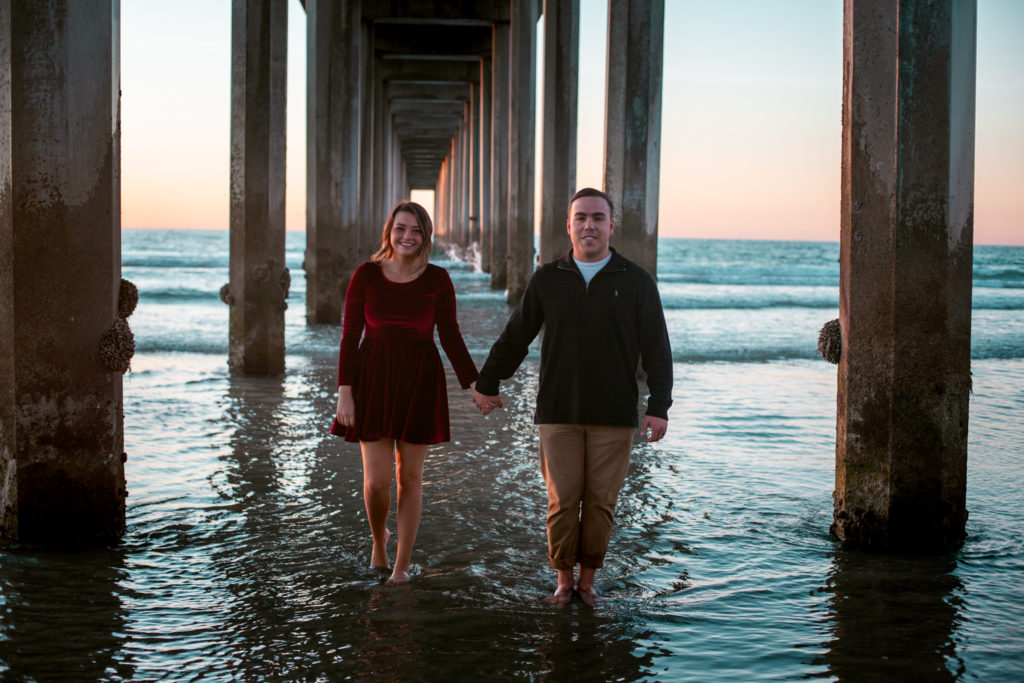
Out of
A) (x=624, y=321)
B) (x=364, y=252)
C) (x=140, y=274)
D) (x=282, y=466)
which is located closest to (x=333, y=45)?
(x=364, y=252)

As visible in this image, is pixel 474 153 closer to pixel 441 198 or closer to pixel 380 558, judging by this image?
pixel 380 558

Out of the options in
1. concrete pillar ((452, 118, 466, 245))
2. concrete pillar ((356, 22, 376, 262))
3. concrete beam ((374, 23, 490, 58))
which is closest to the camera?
concrete pillar ((356, 22, 376, 262))

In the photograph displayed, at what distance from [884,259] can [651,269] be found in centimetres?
522

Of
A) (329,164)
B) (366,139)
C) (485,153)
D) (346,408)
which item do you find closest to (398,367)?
(346,408)

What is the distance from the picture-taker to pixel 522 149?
57.4ft

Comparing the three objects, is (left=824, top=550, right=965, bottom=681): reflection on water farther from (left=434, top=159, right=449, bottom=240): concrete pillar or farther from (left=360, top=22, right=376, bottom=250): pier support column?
(left=434, top=159, right=449, bottom=240): concrete pillar

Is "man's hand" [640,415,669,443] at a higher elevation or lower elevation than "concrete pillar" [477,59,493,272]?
lower

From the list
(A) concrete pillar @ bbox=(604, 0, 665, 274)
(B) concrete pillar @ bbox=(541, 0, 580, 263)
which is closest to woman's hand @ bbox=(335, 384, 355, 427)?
(A) concrete pillar @ bbox=(604, 0, 665, 274)

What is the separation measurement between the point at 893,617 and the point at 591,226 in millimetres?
1693

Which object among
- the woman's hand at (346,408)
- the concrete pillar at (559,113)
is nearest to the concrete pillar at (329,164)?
the concrete pillar at (559,113)

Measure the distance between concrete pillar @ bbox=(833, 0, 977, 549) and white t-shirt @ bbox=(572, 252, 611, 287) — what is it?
1.15 m

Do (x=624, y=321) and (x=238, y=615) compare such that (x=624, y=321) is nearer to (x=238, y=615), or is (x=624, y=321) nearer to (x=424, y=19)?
(x=238, y=615)

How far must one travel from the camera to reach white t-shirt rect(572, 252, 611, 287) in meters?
3.45

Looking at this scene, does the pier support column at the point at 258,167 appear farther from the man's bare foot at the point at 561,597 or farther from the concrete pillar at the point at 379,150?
the concrete pillar at the point at 379,150
